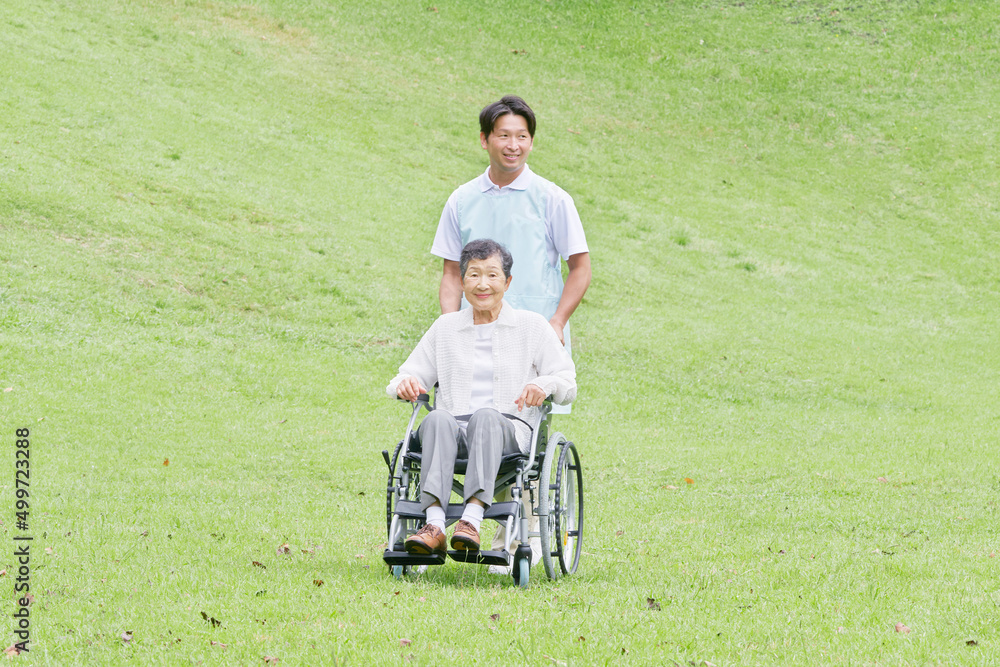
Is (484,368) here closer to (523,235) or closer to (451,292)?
(451,292)

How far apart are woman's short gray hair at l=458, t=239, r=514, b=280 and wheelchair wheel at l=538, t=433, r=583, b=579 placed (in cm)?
81

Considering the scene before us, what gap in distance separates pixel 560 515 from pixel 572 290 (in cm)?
114

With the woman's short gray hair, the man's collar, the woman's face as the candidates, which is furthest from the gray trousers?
the man's collar

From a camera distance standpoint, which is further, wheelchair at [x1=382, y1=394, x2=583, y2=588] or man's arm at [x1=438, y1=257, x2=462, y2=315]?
man's arm at [x1=438, y1=257, x2=462, y2=315]

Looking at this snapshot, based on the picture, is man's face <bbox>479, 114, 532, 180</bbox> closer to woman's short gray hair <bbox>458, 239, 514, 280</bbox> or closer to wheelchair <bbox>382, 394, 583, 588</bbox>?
woman's short gray hair <bbox>458, 239, 514, 280</bbox>

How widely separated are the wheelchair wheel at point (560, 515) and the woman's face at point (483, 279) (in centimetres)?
68

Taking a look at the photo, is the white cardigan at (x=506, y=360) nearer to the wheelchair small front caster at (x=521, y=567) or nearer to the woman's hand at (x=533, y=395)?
the woman's hand at (x=533, y=395)

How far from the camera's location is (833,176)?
74.4 feet

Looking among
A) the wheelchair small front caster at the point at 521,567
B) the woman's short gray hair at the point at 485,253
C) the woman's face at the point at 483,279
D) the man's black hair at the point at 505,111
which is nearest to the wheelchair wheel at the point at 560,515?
the wheelchair small front caster at the point at 521,567

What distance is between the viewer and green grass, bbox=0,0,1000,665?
405 centimetres

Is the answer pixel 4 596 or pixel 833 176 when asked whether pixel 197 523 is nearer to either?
pixel 4 596

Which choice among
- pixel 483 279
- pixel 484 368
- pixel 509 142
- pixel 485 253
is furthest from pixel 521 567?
pixel 509 142

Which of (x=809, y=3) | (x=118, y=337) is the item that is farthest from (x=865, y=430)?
(x=809, y=3)

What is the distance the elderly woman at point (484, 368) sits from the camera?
4430mm
